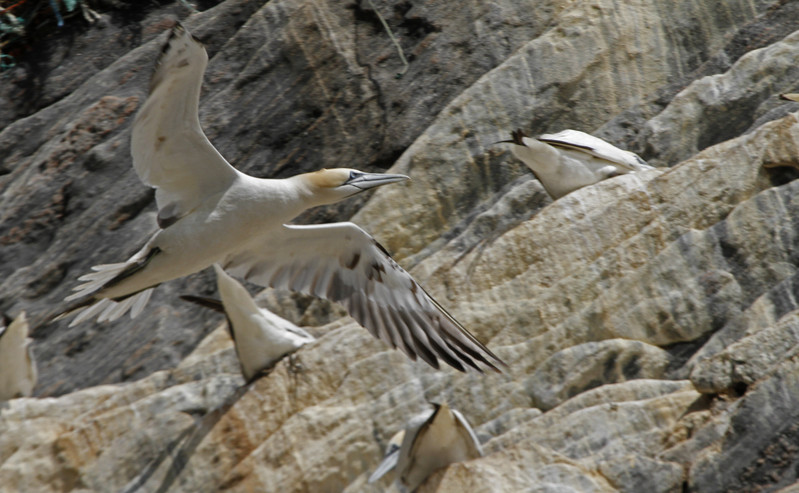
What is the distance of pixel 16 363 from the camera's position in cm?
625

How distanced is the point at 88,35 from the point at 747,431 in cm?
601

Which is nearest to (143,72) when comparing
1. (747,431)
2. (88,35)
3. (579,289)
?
(88,35)

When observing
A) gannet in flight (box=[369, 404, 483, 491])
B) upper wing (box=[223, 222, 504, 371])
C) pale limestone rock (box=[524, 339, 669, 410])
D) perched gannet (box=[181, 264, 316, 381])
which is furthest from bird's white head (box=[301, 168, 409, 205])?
pale limestone rock (box=[524, 339, 669, 410])

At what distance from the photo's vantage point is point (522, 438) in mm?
5383

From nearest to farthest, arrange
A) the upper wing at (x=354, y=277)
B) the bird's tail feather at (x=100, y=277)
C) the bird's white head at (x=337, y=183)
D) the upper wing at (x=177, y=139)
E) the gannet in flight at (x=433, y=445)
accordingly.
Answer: the upper wing at (x=177, y=139), the gannet in flight at (x=433, y=445), the bird's tail feather at (x=100, y=277), the bird's white head at (x=337, y=183), the upper wing at (x=354, y=277)

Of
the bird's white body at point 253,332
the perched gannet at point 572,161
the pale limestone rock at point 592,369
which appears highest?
the perched gannet at point 572,161

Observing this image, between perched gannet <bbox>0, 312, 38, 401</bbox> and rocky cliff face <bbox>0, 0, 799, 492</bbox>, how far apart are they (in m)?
0.18

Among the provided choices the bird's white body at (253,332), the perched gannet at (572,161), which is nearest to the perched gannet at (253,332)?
the bird's white body at (253,332)

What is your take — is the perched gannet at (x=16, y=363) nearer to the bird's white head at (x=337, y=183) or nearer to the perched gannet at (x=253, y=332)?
the perched gannet at (x=253, y=332)

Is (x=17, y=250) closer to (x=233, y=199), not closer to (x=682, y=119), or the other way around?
(x=233, y=199)

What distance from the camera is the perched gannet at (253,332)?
6027 mm

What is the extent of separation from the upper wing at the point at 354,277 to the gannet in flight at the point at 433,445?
1.76 feet

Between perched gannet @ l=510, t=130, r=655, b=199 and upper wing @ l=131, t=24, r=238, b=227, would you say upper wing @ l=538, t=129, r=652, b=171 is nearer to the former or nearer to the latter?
perched gannet @ l=510, t=130, r=655, b=199

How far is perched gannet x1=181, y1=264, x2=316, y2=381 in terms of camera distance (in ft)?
19.8
